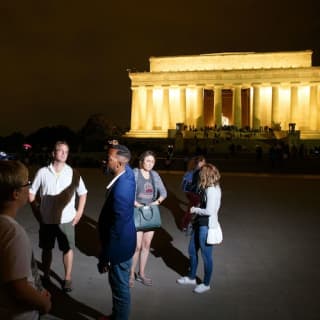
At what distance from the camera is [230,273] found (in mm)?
7758

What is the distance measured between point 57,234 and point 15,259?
415cm

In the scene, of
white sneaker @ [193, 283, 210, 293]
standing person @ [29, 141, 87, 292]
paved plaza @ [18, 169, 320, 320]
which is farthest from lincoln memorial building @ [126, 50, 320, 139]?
white sneaker @ [193, 283, 210, 293]

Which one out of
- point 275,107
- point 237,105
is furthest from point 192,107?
point 275,107

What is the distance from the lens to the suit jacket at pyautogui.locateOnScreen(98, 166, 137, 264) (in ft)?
16.4

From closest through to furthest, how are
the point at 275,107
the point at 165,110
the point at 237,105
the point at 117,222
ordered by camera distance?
the point at 117,222
the point at 275,107
the point at 237,105
the point at 165,110

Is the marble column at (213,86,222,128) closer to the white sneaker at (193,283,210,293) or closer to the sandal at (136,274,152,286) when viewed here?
the sandal at (136,274,152,286)

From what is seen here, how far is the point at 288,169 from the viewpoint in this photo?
35.0 m

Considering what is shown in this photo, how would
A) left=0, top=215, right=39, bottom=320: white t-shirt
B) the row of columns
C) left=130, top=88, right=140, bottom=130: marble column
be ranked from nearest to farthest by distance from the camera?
1. left=0, top=215, right=39, bottom=320: white t-shirt
2. the row of columns
3. left=130, top=88, right=140, bottom=130: marble column

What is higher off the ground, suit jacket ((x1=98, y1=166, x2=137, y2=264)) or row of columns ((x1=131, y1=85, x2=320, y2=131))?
→ row of columns ((x1=131, y1=85, x2=320, y2=131))

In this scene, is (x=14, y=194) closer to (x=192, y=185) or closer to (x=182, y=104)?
(x=192, y=185)

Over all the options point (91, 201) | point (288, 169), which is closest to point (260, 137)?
point (288, 169)

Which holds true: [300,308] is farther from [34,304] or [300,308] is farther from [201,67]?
[201,67]

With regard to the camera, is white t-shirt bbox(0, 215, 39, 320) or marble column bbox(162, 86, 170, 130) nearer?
white t-shirt bbox(0, 215, 39, 320)

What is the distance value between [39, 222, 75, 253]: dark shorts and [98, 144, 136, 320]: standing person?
1820mm
